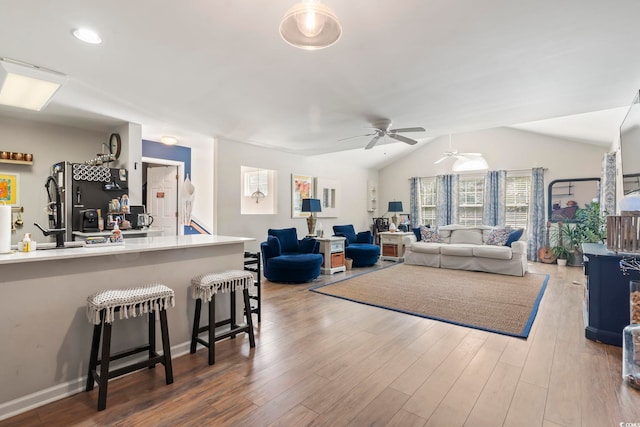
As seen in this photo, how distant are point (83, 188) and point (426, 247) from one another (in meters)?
5.90

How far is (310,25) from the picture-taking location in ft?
5.36

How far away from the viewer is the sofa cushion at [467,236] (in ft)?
20.8

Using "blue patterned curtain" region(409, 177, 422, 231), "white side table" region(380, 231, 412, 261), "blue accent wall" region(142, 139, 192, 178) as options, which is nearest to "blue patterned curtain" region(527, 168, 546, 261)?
"blue patterned curtain" region(409, 177, 422, 231)

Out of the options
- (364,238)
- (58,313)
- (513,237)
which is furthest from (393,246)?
(58,313)

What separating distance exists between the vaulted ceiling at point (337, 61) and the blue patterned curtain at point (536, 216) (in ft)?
11.3

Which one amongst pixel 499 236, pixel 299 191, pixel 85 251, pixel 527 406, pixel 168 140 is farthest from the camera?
pixel 299 191

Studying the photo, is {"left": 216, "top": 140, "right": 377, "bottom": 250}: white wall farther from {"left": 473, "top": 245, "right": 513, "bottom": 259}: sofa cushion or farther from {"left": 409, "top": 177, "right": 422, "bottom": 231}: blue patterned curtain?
{"left": 473, "top": 245, "right": 513, "bottom": 259}: sofa cushion

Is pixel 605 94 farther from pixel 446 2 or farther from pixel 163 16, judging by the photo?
pixel 163 16

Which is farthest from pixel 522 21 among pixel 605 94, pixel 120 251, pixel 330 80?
pixel 120 251

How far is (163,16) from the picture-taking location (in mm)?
2010

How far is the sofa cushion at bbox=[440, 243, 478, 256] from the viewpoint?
587 cm

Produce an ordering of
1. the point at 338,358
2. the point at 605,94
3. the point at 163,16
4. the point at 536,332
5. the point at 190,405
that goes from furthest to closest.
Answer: the point at 605,94, the point at 536,332, the point at 338,358, the point at 163,16, the point at 190,405

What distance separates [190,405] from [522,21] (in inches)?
128

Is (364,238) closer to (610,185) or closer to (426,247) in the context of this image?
(426,247)
